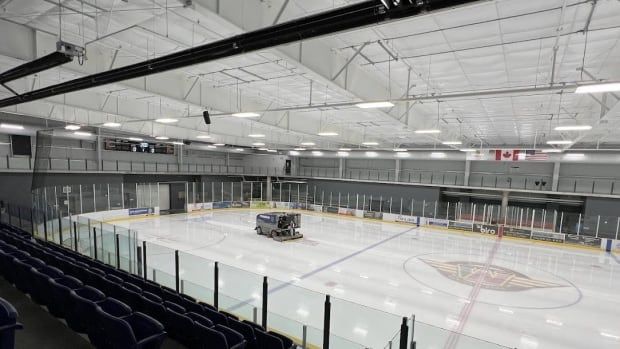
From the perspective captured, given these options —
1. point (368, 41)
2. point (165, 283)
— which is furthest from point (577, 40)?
point (165, 283)

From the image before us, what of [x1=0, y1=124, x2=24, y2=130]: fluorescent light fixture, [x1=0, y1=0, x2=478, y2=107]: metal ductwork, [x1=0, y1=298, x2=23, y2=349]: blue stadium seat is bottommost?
[x1=0, y1=298, x2=23, y2=349]: blue stadium seat

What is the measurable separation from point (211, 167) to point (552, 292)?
2779 centimetres

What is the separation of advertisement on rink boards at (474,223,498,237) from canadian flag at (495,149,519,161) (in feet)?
26.1

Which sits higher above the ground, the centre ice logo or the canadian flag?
the canadian flag

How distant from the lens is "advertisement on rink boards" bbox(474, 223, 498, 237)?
2036 centimetres

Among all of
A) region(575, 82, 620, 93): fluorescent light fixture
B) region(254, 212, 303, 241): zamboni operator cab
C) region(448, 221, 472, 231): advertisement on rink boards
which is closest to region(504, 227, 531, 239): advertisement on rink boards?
region(448, 221, 472, 231): advertisement on rink boards

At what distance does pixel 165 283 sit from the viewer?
6.38 m

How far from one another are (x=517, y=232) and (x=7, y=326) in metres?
23.6

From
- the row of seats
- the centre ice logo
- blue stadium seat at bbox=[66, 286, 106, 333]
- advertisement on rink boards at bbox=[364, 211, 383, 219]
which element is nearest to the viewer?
the row of seats

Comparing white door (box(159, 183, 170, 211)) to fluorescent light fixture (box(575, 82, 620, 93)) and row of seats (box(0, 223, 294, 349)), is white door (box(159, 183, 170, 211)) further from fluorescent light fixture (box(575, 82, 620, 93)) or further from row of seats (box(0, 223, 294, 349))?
fluorescent light fixture (box(575, 82, 620, 93))

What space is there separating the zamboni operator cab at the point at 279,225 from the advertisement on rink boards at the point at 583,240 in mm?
16119

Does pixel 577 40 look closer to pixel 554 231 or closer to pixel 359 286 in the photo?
pixel 359 286

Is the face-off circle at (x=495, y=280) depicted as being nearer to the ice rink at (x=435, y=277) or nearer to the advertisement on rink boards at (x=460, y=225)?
the ice rink at (x=435, y=277)

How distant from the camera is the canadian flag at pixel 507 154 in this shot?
14.2 meters
